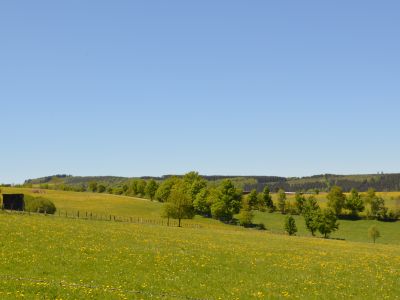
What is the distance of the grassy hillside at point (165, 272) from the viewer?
79.5ft

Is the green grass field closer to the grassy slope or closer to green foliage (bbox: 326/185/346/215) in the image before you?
the grassy slope

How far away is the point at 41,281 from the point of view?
24328 millimetres

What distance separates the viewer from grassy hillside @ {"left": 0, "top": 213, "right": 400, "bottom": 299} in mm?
24227

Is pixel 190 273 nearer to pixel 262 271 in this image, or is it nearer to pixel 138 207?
pixel 262 271

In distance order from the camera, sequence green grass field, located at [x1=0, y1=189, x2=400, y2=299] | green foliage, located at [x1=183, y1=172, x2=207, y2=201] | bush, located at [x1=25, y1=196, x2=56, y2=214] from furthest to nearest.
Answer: green foliage, located at [x1=183, y1=172, x2=207, y2=201], bush, located at [x1=25, y1=196, x2=56, y2=214], green grass field, located at [x1=0, y1=189, x2=400, y2=299]

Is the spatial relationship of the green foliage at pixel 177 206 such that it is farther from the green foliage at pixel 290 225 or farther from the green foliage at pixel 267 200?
the green foliage at pixel 267 200

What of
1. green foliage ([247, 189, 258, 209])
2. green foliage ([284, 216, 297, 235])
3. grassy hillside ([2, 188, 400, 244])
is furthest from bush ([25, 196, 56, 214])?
green foliage ([247, 189, 258, 209])

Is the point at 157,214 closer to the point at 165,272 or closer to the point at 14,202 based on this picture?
the point at 14,202

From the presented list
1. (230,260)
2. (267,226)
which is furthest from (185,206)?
(230,260)

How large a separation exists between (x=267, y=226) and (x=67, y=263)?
11935 cm

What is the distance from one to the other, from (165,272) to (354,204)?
147 meters

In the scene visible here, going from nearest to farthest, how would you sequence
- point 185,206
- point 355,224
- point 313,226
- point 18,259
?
point 18,259 < point 185,206 < point 313,226 < point 355,224

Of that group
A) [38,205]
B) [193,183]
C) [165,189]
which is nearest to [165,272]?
[38,205]

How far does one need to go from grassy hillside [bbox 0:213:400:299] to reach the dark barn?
5036cm
